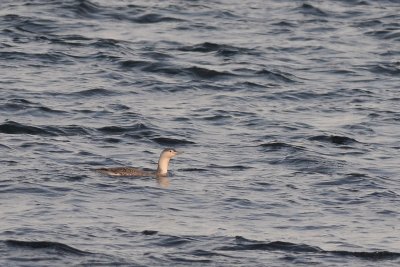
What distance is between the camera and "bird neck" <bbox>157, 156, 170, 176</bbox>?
2117cm

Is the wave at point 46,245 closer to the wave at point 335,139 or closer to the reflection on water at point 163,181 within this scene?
the reflection on water at point 163,181

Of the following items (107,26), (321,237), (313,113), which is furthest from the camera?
(107,26)

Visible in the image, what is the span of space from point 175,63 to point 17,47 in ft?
12.0

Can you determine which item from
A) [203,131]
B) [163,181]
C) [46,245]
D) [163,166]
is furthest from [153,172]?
[46,245]

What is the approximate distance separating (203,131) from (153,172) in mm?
3412

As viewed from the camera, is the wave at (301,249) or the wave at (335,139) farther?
the wave at (335,139)

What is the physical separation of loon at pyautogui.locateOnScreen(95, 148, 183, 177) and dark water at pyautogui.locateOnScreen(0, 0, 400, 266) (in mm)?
188

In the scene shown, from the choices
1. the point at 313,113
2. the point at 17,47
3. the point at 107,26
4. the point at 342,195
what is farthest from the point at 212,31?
the point at 342,195

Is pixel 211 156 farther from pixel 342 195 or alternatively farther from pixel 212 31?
pixel 212 31

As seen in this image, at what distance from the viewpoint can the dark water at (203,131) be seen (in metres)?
17.2

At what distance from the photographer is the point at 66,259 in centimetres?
1603

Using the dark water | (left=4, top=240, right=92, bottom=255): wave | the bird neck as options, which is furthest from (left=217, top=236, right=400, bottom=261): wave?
the bird neck

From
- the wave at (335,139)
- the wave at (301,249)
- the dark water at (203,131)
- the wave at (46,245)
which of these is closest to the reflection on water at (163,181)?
the dark water at (203,131)

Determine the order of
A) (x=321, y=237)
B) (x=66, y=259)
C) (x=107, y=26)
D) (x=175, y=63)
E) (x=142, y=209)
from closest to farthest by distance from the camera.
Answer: (x=66, y=259)
(x=321, y=237)
(x=142, y=209)
(x=175, y=63)
(x=107, y=26)
